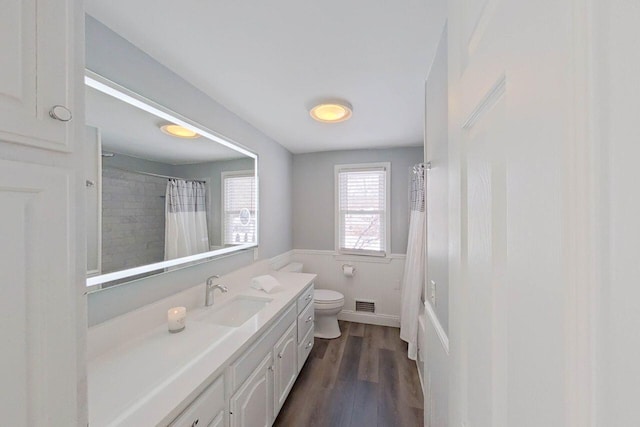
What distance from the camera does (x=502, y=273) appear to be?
0.41 metres

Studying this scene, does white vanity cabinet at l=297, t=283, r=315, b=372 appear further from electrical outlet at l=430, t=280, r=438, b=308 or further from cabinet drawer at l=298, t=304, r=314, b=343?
electrical outlet at l=430, t=280, r=438, b=308

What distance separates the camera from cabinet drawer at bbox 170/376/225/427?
34.7 inches

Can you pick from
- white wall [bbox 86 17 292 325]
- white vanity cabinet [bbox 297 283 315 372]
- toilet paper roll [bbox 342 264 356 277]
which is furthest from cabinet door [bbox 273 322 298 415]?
toilet paper roll [bbox 342 264 356 277]

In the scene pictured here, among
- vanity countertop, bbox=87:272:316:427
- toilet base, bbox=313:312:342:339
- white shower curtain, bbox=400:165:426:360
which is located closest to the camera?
vanity countertop, bbox=87:272:316:427

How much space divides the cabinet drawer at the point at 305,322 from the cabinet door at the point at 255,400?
552mm

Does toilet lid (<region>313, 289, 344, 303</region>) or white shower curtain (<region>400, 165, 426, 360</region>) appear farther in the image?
toilet lid (<region>313, 289, 344, 303</region>)

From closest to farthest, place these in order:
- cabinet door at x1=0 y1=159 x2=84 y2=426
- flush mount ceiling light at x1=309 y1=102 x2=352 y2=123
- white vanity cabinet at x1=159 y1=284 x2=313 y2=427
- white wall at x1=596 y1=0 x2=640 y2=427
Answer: white wall at x1=596 y1=0 x2=640 y2=427 < cabinet door at x1=0 y1=159 x2=84 y2=426 < white vanity cabinet at x1=159 y1=284 x2=313 y2=427 < flush mount ceiling light at x1=309 y1=102 x2=352 y2=123

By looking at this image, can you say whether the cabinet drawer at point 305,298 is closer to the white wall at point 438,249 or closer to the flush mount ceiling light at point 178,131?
the white wall at point 438,249

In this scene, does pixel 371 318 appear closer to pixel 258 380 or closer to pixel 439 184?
pixel 258 380

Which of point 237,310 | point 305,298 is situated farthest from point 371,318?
point 237,310

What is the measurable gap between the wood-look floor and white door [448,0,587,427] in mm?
1506

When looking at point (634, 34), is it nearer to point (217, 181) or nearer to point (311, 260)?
point (217, 181)

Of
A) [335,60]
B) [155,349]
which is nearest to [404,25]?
[335,60]

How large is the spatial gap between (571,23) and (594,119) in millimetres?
102
